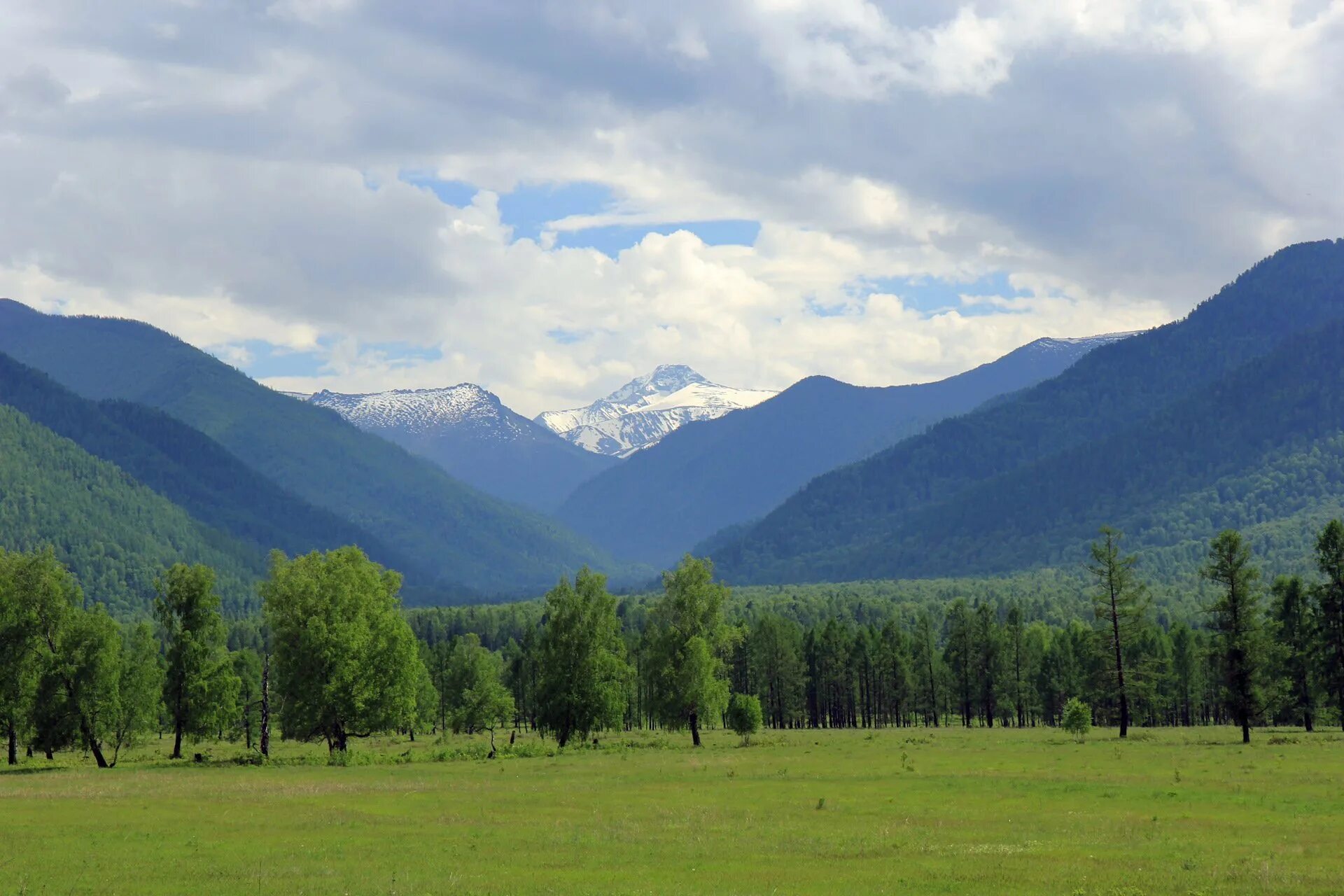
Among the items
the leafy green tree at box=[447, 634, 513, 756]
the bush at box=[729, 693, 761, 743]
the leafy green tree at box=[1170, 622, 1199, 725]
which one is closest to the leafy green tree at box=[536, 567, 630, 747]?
the bush at box=[729, 693, 761, 743]

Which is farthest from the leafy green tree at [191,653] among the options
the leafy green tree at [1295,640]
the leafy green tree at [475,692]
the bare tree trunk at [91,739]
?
the leafy green tree at [1295,640]

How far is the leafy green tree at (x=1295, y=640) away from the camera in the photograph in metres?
105

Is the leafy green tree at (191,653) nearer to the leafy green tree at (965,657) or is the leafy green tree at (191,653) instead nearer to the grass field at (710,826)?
the grass field at (710,826)

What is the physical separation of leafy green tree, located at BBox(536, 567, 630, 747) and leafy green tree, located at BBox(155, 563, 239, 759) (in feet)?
85.2

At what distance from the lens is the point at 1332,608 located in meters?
91.8

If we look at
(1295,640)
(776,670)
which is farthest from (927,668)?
(1295,640)

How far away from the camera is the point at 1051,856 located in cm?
3756

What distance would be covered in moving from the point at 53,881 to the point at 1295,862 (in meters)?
37.1

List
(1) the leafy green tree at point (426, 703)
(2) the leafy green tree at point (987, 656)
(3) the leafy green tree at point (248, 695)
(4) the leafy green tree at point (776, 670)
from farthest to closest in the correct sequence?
(4) the leafy green tree at point (776, 670) → (1) the leafy green tree at point (426, 703) → (3) the leafy green tree at point (248, 695) → (2) the leafy green tree at point (987, 656)

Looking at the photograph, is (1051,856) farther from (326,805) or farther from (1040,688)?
(1040,688)

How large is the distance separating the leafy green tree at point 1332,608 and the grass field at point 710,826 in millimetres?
17207

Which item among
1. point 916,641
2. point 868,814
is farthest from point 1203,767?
point 916,641

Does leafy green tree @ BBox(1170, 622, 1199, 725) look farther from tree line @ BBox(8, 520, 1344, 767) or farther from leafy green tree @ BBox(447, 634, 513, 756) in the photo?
leafy green tree @ BBox(447, 634, 513, 756)

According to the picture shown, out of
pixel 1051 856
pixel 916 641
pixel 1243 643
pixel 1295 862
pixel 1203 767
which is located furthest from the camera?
pixel 916 641
